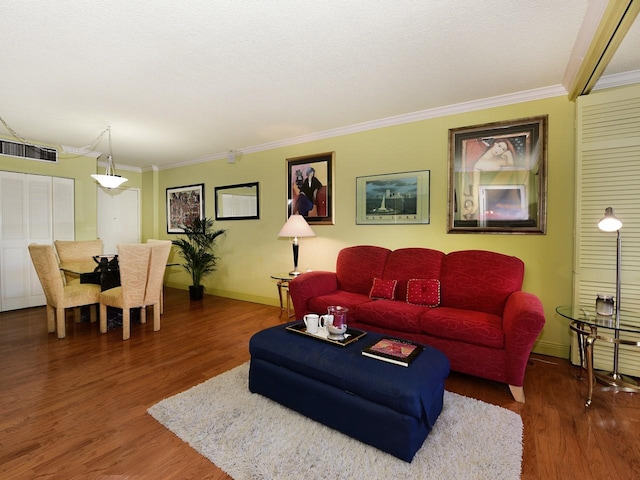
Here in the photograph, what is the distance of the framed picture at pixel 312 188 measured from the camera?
4.27 meters

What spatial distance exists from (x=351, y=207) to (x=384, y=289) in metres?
1.31

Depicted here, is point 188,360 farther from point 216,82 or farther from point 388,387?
point 216,82

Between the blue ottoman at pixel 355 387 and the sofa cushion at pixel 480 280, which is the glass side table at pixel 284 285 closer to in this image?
the blue ottoman at pixel 355 387

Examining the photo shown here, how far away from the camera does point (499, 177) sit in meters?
3.12

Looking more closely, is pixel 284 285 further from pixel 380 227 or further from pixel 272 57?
pixel 272 57

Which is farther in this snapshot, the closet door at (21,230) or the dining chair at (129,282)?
the closet door at (21,230)

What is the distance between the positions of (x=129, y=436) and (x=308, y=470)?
43.3 inches

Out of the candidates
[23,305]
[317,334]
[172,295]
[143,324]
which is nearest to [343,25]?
[317,334]

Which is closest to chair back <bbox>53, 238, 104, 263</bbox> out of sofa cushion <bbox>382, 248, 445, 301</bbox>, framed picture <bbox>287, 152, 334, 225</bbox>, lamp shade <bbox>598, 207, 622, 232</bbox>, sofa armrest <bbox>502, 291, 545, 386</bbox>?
framed picture <bbox>287, 152, 334, 225</bbox>

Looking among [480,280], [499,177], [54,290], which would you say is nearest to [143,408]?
[54,290]

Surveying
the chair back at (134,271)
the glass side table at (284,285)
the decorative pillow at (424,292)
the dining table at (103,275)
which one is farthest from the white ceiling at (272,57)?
the glass side table at (284,285)

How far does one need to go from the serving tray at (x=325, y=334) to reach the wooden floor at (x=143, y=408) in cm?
85

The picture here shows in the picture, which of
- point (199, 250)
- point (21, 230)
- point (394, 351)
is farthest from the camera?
point (199, 250)

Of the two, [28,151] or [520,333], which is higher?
[28,151]
